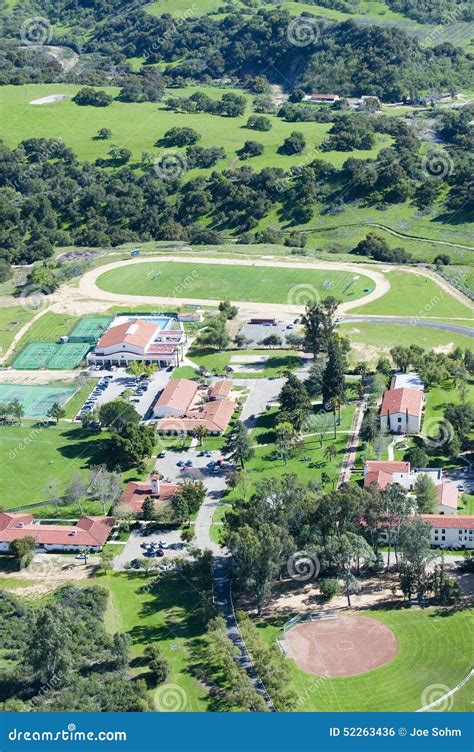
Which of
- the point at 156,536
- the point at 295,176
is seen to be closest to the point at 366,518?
the point at 156,536

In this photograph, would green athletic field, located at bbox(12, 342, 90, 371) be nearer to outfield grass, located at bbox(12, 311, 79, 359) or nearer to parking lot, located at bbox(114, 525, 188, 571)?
outfield grass, located at bbox(12, 311, 79, 359)

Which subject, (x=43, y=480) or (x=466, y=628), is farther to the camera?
(x=43, y=480)

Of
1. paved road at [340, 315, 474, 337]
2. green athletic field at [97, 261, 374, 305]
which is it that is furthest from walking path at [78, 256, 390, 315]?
paved road at [340, 315, 474, 337]

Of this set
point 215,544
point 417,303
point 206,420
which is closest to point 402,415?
point 206,420

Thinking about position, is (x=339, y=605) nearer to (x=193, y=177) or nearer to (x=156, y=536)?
(x=156, y=536)

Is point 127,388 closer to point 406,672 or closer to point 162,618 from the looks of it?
point 162,618

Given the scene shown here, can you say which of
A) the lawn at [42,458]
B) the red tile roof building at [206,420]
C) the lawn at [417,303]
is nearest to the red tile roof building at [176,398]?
the red tile roof building at [206,420]
